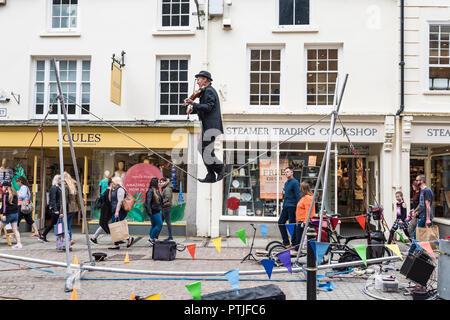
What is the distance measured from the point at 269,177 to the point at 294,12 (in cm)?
539

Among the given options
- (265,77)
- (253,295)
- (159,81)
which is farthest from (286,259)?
(159,81)

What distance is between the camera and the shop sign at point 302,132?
12461mm

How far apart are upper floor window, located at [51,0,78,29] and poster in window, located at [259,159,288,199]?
795 cm

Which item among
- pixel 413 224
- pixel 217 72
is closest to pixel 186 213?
pixel 217 72

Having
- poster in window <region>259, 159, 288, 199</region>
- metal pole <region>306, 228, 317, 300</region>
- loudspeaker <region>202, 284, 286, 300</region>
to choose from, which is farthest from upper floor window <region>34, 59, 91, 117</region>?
metal pole <region>306, 228, 317, 300</region>

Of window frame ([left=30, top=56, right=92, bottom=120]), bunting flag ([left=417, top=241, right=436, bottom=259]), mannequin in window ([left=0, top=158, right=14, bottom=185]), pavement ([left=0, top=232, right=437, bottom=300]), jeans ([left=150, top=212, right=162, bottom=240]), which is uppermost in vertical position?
window frame ([left=30, top=56, right=92, bottom=120])

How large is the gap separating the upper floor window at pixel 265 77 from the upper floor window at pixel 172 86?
2208 millimetres

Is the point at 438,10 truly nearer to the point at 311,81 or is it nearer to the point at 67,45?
the point at 311,81

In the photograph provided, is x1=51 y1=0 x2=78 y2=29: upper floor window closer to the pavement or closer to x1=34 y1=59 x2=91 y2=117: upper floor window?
x1=34 y1=59 x2=91 y2=117: upper floor window

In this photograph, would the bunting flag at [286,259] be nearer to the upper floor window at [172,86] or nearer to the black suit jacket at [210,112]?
the black suit jacket at [210,112]

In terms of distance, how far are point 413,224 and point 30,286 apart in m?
9.14

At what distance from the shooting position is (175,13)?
1330cm

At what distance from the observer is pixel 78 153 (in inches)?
574

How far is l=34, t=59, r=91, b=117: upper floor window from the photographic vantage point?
43.9 ft
